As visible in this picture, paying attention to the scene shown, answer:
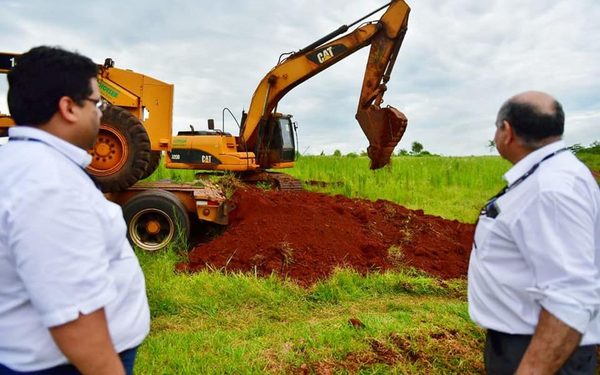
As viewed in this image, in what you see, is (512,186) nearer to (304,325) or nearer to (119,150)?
(304,325)

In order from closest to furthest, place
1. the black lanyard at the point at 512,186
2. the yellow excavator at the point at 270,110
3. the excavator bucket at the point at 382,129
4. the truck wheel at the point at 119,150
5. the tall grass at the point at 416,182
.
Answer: the black lanyard at the point at 512,186, the truck wheel at the point at 119,150, the yellow excavator at the point at 270,110, the excavator bucket at the point at 382,129, the tall grass at the point at 416,182

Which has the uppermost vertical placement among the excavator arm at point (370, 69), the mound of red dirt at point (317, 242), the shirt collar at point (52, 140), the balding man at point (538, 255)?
the excavator arm at point (370, 69)

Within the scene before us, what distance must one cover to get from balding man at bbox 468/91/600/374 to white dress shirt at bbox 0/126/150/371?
143cm

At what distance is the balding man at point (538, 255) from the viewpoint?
190 cm

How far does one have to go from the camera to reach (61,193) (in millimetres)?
1505

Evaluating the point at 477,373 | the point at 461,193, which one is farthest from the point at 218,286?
the point at 461,193

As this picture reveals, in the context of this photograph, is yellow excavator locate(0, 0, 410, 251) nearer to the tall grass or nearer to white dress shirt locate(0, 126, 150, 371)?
the tall grass

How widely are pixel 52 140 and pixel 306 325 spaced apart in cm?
377

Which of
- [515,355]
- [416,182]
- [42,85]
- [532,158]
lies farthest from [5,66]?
[416,182]

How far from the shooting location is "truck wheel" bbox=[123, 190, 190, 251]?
7535 millimetres

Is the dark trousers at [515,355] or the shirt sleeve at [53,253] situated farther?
→ the dark trousers at [515,355]

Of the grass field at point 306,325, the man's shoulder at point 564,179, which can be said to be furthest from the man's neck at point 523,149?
the grass field at point 306,325

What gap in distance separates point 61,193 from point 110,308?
430mm

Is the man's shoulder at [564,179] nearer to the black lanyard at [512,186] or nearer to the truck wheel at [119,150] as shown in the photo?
the black lanyard at [512,186]
